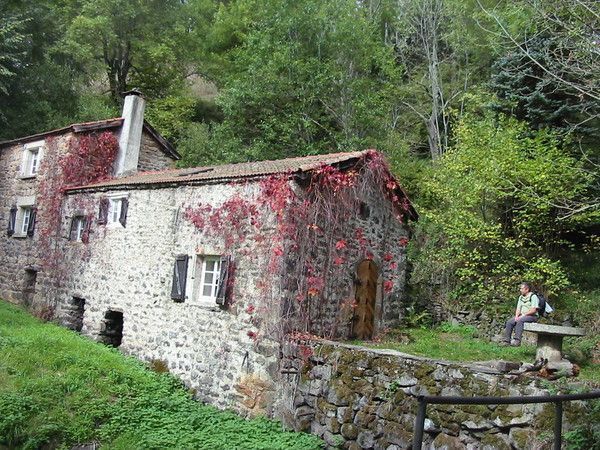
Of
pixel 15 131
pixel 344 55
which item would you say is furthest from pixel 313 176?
pixel 15 131

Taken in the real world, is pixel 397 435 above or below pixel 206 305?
below

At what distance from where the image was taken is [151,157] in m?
17.3

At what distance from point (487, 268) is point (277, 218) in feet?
23.6

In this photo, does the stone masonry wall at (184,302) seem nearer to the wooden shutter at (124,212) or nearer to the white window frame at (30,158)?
the wooden shutter at (124,212)

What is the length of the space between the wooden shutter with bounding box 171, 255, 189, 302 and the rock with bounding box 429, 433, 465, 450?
243 inches

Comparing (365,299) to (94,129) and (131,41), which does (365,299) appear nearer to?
(94,129)

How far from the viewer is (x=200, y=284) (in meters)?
10.7

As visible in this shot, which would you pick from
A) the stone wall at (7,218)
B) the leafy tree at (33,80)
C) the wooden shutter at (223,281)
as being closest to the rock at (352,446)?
the wooden shutter at (223,281)

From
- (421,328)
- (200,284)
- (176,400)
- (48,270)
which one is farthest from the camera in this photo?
(48,270)

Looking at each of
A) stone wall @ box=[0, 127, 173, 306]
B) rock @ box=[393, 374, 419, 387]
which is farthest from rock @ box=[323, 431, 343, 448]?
stone wall @ box=[0, 127, 173, 306]

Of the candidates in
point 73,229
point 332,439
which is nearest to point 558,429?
point 332,439

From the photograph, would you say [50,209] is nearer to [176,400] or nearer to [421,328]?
[176,400]

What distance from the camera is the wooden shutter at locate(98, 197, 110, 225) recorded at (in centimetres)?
1328

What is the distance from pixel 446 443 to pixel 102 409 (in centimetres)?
584
